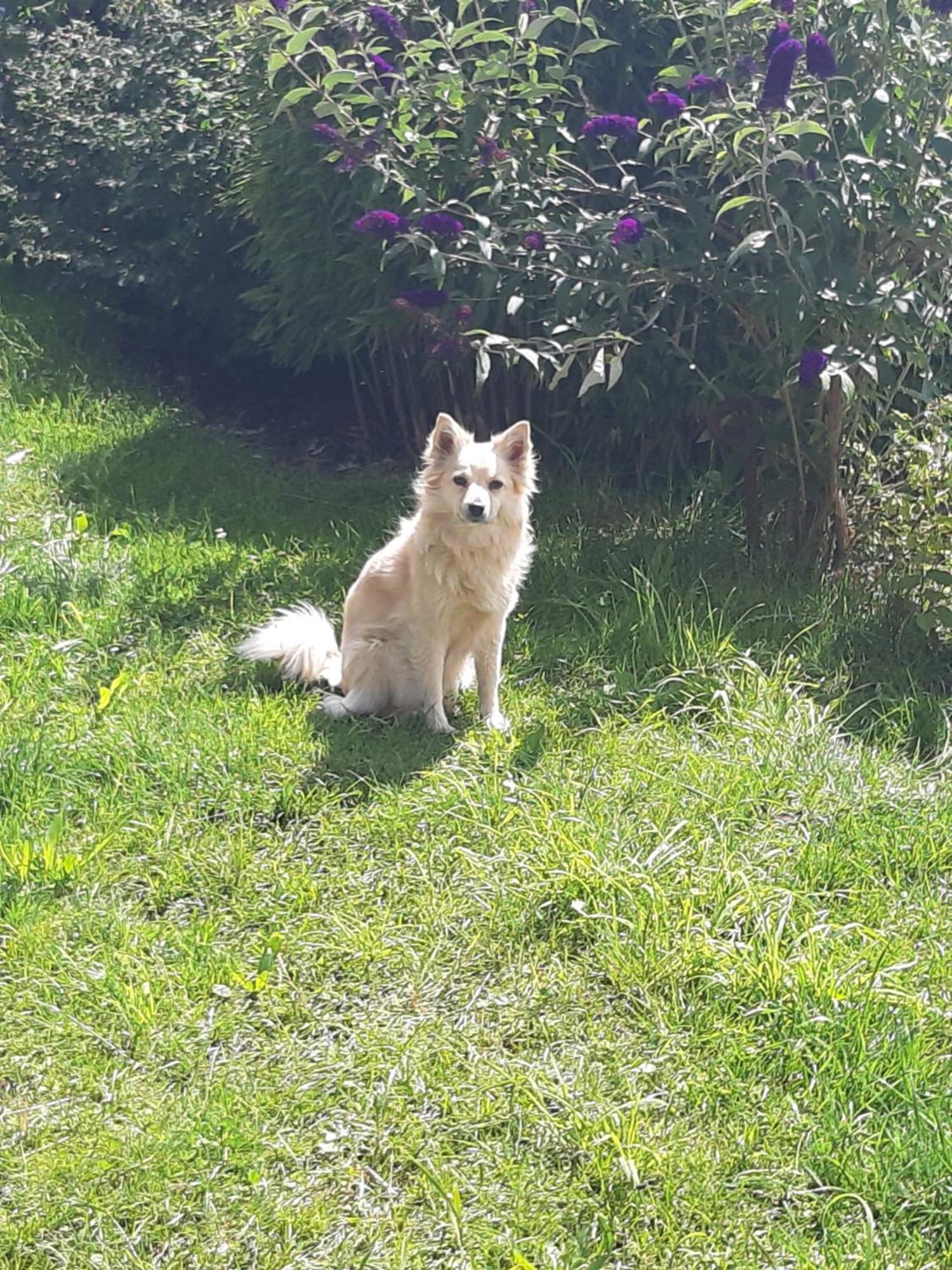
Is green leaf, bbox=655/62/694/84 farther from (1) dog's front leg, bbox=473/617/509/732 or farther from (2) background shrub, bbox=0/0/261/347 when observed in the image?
(2) background shrub, bbox=0/0/261/347

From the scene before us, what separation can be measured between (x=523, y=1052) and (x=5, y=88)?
285 inches

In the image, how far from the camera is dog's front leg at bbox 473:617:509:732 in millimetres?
3676

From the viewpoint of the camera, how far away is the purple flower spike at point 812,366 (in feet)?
12.6

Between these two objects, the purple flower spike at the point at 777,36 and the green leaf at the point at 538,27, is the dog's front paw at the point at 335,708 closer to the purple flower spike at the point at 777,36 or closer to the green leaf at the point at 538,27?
the green leaf at the point at 538,27

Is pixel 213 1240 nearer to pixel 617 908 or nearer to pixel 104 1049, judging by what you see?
pixel 104 1049

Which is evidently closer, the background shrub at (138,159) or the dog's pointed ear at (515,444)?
the dog's pointed ear at (515,444)

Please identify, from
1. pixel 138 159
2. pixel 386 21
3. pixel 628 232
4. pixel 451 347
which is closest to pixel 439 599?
pixel 628 232

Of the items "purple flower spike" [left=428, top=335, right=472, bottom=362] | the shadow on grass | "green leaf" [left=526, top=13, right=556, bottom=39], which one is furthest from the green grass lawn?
"green leaf" [left=526, top=13, right=556, bottom=39]

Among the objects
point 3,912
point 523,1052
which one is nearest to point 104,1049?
point 3,912

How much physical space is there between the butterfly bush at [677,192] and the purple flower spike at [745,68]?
0.05ft

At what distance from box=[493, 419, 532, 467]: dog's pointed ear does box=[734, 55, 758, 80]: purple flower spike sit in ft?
4.88

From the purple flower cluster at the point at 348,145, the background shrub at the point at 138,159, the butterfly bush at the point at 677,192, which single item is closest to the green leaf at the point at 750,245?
the butterfly bush at the point at 677,192

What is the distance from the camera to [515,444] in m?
3.55

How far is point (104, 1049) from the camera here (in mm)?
2418
